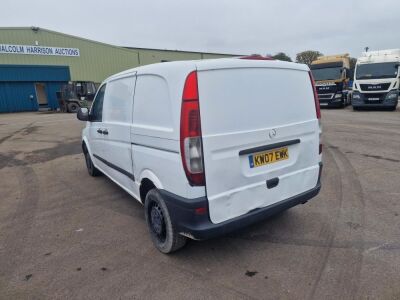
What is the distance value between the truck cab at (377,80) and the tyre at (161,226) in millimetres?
16637

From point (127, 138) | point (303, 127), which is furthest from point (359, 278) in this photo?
point (127, 138)

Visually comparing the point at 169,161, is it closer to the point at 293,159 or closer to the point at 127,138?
the point at 127,138

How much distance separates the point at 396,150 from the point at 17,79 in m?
31.3

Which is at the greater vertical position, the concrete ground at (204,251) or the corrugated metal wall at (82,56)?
the corrugated metal wall at (82,56)

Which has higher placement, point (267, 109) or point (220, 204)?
point (267, 109)

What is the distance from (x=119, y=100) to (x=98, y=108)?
105 cm

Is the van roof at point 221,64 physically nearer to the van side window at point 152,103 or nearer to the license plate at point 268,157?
the van side window at point 152,103

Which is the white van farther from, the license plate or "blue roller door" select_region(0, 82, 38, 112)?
"blue roller door" select_region(0, 82, 38, 112)

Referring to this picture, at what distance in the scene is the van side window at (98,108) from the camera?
14.5ft

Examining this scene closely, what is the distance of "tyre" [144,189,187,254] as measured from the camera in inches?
112

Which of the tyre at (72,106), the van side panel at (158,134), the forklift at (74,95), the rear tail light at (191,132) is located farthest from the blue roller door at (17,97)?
the rear tail light at (191,132)

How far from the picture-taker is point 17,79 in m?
28.2

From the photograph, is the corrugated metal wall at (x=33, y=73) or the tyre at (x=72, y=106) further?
the corrugated metal wall at (x=33, y=73)

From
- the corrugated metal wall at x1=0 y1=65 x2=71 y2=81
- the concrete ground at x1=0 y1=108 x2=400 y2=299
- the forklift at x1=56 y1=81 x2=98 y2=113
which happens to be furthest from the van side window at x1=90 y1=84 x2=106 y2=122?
the corrugated metal wall at x1=0 y1=65 x2=71 y2=81
